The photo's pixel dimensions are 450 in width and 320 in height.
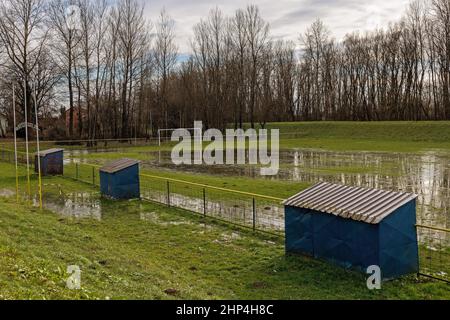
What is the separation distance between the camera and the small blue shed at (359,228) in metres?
7.62

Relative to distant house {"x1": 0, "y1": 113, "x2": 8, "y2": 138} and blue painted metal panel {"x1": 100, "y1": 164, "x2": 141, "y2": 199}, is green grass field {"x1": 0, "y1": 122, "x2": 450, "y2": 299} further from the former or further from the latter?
distant house {"x1": 0, "y1": 113, "x2": 8, "y2": 138}

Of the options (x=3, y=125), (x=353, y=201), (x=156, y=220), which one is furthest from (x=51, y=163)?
(x=3, y=125)

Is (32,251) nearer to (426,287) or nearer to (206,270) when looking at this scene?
(206,270)

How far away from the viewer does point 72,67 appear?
59.4 m

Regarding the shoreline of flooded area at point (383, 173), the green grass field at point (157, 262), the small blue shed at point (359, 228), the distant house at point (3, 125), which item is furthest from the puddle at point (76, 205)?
the distant house at point (3, 125)

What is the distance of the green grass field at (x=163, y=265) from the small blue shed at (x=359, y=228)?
0.27 m

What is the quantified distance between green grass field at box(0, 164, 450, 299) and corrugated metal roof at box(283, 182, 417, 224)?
109cm

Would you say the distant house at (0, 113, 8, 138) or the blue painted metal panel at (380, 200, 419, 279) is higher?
the distant house at (0, 113, 8, 138)

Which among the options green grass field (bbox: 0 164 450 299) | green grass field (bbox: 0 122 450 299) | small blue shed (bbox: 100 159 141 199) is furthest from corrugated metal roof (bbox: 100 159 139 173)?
green grass field (bbox: 0 164 450 299)

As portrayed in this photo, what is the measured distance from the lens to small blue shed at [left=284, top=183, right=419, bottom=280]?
7.62m

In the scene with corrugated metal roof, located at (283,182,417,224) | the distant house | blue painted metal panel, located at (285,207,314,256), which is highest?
the distant house

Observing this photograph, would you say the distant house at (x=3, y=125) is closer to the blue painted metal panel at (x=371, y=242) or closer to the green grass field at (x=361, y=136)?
the green grass field at (x=361, y=136)
